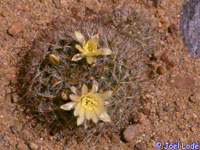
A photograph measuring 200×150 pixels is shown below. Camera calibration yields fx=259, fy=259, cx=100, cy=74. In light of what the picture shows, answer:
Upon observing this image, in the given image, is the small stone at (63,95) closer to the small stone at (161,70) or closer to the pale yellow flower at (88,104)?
the pale yellow flower at (88,104)

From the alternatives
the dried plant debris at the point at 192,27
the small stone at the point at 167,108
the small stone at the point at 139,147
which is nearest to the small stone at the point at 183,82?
the small stone at the point at 167,108

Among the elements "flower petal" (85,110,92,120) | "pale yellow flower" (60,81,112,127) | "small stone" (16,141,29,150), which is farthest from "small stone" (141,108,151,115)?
"small stone" (16,141,29,150)

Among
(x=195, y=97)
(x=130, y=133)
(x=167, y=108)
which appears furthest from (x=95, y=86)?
(x=195, y=97)

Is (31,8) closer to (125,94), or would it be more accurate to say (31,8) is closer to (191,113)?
(125,94)

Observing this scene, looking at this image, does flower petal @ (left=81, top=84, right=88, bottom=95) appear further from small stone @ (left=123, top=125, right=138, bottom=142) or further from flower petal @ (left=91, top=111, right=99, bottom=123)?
small stone @ (left=123, top=125, right=138, bottom=142)

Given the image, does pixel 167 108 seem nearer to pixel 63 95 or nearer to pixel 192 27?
pixel 192 27
